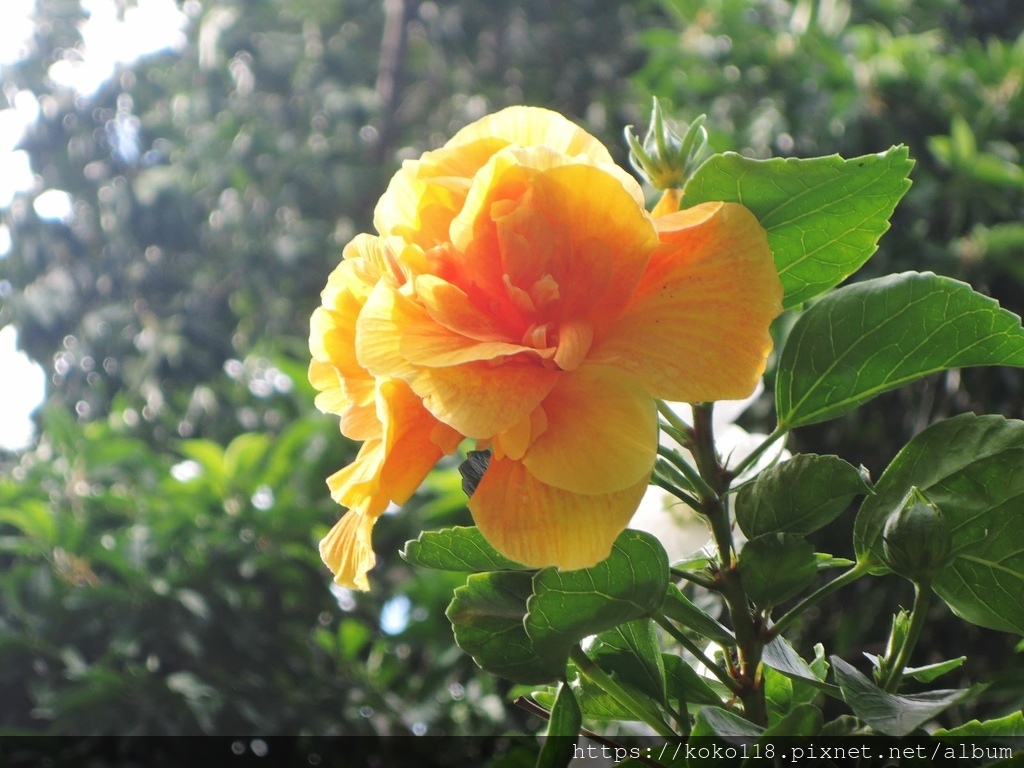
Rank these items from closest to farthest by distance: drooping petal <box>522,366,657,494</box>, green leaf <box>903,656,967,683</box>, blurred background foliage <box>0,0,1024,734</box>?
drooping petal <box>522,366,657,494</box> → green leaf <box>903,656,967,683</box> → blurred background foliage <box>0,0,1024,734</box>

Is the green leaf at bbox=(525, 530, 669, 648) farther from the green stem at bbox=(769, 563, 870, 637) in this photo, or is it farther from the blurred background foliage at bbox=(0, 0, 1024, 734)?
the blurred background foliage at bbox=(0, 0, 1024, 734)

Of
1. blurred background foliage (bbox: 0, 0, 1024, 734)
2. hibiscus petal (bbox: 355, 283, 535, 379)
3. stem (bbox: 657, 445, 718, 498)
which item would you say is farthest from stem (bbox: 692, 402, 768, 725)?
blurred background foliage (bbox: 0, 0, 1024, 734)

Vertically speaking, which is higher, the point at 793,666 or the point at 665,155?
the point at 665,155

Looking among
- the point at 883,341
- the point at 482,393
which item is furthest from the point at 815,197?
the point at 482,393

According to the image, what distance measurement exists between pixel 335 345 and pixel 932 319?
274mm

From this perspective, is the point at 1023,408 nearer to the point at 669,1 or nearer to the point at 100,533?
the point at 669,1

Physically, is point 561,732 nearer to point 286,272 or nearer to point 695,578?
point 695,578

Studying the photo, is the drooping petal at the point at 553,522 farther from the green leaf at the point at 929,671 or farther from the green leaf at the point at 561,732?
the green leaf at the point at 929,671

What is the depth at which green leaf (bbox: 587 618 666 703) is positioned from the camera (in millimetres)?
431

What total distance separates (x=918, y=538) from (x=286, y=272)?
280cm

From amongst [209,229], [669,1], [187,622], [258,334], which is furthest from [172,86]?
[187,622]

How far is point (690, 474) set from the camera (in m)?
0.44

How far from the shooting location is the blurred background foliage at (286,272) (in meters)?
1.74

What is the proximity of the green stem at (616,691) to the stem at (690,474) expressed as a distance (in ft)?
0.30
